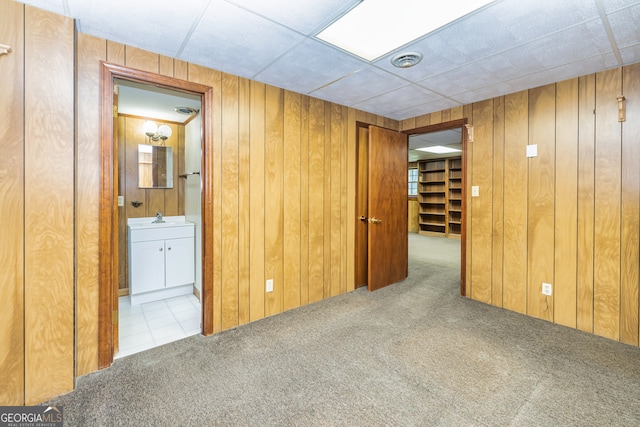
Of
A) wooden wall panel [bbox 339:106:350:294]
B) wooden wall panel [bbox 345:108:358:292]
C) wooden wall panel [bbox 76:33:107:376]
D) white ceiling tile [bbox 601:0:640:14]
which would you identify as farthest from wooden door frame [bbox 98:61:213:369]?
white ceiling tile [bbox 601:0:640:14]

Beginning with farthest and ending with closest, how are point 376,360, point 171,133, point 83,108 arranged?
point 171,133
point 376,360
point 83,108

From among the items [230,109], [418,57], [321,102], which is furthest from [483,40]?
[230,109]

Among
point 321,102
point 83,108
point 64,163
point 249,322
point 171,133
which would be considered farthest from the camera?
point 171,133

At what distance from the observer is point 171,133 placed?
3.95 metres

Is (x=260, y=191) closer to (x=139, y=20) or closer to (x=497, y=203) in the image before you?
(x=139, y=20)

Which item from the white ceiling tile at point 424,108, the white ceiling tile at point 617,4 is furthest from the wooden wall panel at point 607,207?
the white ceiling tile at point 424,108

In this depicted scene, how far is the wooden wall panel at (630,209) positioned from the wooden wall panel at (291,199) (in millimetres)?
2877

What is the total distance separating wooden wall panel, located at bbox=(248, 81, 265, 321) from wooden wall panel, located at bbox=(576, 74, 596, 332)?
2.96m

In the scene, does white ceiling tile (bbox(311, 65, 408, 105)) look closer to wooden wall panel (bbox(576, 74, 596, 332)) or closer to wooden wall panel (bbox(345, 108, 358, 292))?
wooden wall panel (bbox(345, 108, 358, 292))

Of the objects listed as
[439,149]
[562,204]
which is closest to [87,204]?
[562,204]

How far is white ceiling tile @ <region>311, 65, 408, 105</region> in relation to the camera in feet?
8.41

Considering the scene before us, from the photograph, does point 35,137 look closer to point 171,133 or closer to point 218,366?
point 218,366

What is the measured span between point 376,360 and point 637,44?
9.66 ft

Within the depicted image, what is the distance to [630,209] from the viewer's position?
2.37 meters
